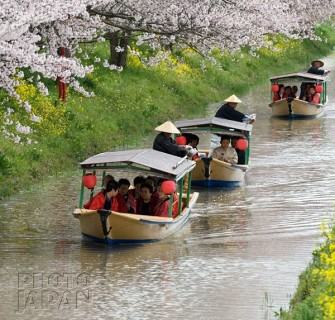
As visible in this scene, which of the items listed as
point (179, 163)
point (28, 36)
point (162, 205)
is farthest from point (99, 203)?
point (28, 36)

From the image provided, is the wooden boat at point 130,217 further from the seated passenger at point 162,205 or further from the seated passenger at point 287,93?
the seated passenger at point 287,93

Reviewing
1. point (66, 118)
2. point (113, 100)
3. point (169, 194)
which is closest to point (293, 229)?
point (169, 194)

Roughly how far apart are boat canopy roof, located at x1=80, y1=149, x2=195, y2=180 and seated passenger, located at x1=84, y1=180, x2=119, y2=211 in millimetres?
396

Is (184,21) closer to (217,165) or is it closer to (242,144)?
(242,144)

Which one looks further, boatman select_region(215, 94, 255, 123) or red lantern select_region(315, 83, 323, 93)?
red lantern select_region(315, 83, 323, 93)

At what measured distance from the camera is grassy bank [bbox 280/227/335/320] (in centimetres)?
1199

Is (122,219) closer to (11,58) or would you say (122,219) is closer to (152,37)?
(11,58)

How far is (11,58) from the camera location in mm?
20219

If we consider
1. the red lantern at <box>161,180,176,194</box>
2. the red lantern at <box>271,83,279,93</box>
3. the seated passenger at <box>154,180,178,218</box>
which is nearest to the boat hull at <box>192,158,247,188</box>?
the seated passenger at <box>154,180,178,218</box>

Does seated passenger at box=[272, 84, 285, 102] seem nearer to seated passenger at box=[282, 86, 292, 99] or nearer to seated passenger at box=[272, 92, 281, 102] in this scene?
seated passenger at box=[272, 92, 281, 102]

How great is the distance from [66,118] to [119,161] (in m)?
9.97

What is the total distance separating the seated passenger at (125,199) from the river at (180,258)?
2.79ft

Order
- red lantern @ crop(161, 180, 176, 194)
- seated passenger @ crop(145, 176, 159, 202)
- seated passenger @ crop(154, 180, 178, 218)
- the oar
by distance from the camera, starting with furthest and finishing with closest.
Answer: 1. seated passenger @ crop(145, 176, 159, 202)
2. the oar
3. seated passenger @ crop(154, 180, 178, 218)
4. red lantern @ crop(161, 180, 176, 194)

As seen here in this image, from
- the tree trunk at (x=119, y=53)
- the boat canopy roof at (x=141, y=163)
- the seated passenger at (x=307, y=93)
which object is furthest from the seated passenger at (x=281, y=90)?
the boat canopy roof at (x=141, y=163)
